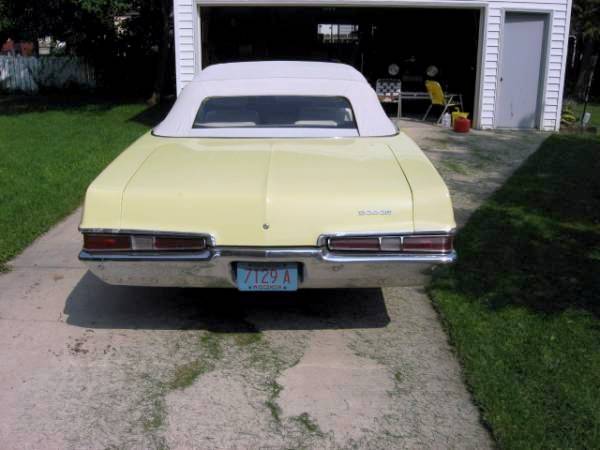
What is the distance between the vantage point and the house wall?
1262 centimetres

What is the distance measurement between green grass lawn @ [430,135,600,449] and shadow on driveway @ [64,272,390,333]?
59 cm

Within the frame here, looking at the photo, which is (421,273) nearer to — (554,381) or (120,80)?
(554,381)

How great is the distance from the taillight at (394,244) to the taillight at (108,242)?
109 cm

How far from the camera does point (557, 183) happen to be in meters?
8.60

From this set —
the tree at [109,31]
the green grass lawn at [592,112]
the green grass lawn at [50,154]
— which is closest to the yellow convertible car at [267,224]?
the green grass lawn at [50,154]

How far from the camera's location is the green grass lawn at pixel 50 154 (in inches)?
270

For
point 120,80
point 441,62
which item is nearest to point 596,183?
point 441,62

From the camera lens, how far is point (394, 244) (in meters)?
3.79

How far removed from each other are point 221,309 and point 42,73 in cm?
2020

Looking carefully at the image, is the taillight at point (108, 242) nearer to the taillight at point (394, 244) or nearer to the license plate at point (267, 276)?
the license plate at point (267, 276)

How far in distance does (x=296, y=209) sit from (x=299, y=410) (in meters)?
1.02

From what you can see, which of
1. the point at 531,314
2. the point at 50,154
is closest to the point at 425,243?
the point at 531,314

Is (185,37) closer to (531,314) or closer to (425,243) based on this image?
(531,314)

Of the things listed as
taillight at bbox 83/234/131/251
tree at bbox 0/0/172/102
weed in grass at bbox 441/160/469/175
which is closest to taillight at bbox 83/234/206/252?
taillight at bbox 83/234/131/251
